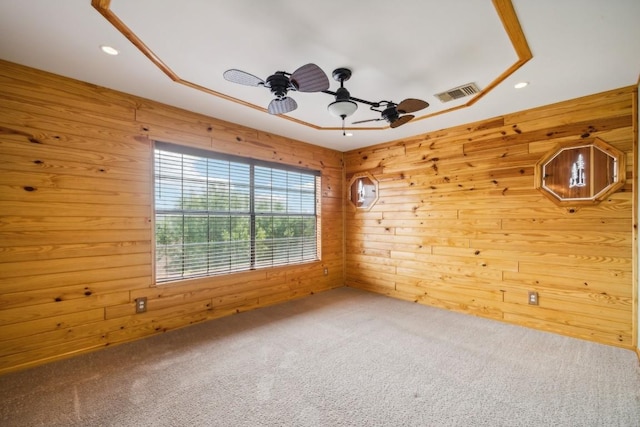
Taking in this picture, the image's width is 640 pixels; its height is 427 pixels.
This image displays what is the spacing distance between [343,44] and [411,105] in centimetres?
72

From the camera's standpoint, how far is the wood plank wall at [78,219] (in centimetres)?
229

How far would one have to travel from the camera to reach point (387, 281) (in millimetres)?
4488

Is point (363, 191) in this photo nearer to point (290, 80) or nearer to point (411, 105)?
point (411, 105)

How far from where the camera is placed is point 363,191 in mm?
4875

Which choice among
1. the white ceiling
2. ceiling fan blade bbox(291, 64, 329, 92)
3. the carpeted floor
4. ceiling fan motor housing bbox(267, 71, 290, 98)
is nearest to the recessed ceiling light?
the white ceiling

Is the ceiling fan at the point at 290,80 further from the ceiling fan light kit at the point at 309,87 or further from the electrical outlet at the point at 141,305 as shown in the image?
the electrical outlet at the point at 141,305

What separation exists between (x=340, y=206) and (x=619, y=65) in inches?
144

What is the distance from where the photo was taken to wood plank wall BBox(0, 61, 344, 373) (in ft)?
7.50

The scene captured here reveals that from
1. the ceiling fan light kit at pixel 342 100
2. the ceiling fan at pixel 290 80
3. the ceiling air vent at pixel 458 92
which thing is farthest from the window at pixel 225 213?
the ceiling air vent at pixel 458 92

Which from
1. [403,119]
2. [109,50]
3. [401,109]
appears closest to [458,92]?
[403,119]

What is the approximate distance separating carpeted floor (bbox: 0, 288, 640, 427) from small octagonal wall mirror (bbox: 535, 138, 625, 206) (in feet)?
4.87

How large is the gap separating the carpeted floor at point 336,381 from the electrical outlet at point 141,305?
0.31m

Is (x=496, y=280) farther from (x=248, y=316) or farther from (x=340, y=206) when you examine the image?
(x=248, y=316)

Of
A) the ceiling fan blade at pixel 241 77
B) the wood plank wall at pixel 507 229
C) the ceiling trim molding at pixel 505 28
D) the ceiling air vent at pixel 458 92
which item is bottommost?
the wood plank wall at pixel 507 229
